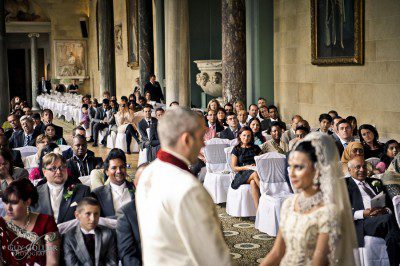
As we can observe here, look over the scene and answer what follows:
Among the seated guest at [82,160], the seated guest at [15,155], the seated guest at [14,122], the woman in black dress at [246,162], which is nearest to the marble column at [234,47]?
the seated guest at [14,122]

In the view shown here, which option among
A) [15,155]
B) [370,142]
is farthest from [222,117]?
[15,155]

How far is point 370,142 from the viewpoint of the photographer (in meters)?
9.02

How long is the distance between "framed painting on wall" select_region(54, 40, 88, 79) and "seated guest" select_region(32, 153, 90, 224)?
28.7 metres

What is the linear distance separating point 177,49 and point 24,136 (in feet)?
18.2

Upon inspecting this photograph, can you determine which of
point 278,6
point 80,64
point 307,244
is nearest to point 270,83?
point 278,6

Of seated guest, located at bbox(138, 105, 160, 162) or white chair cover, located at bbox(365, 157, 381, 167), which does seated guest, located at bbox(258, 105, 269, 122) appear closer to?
seated guest, located at bbox(138, 105, 160, 162)

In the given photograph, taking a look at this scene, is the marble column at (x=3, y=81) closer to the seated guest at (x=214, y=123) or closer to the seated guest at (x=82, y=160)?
the seated guest at (x=214, y=123)

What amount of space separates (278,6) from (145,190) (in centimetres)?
1389

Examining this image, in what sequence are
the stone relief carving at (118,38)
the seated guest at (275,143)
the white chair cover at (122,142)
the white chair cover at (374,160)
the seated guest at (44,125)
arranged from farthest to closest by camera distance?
the stone relief carving at (118,38) → the white chair cover at (122,142) → the seated guest at (44,125) → the seated guest at (275,143) → the white chair cover at (374,160)

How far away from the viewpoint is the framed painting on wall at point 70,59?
34219 mm

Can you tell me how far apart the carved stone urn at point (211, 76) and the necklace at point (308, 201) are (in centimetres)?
1513

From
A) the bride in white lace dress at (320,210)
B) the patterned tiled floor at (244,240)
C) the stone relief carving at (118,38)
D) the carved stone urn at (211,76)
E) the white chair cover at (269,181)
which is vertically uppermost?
the stone relief carving at (118,38)

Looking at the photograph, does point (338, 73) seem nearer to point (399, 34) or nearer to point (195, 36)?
point (399, 34)

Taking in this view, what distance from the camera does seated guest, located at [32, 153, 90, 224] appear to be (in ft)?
18.9
